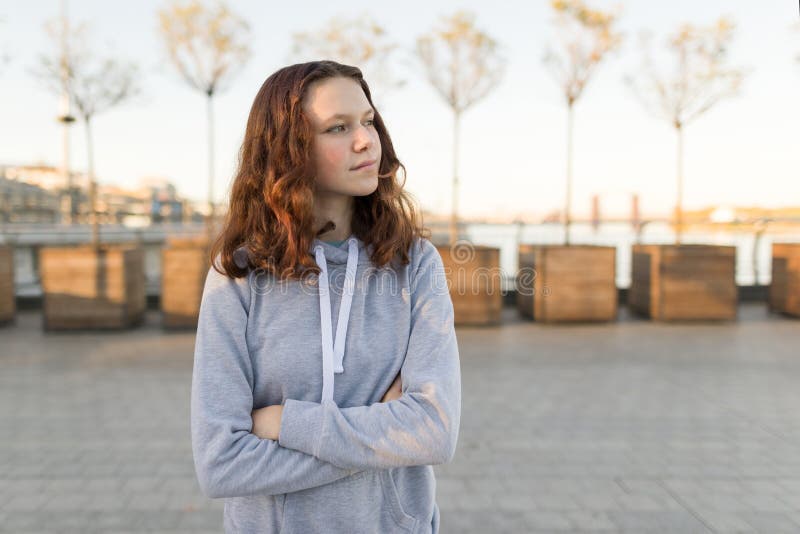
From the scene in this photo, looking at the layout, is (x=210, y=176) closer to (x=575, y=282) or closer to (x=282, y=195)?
(x=575, y=282)

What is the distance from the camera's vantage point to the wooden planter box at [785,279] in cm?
829

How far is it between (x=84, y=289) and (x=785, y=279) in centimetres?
824

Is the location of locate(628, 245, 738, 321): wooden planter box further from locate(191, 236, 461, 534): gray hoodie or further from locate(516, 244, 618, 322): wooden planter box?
locate(191, 236, 461, 534): gray hoodie

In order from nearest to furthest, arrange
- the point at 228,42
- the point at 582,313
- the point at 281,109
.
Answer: the point at 281,109 → the point at 582,313 → the point at 228,42

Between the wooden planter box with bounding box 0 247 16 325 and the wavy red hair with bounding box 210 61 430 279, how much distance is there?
7.26 meters

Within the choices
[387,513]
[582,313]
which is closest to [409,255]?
[387,513]

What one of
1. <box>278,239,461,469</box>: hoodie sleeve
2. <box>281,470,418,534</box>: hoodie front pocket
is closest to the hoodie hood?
<box>278,239,461,469</box>: hoodie sleeve

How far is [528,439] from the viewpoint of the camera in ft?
12.2

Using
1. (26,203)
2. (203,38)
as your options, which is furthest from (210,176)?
(26,203)

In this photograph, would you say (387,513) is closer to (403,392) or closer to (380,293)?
(403,392)

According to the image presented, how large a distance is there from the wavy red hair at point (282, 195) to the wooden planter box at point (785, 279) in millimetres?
8382

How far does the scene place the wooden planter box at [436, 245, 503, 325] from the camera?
7.46m

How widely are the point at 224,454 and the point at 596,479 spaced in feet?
7.84

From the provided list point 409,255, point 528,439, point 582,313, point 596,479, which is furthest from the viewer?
point 582,313
